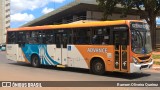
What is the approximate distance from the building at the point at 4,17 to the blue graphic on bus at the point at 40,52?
4423 inches

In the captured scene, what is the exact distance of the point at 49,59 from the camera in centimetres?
2023

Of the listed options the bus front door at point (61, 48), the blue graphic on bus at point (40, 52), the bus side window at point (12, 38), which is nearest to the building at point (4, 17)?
the bus side window at point (12, 38)

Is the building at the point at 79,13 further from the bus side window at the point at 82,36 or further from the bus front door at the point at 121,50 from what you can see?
the bus front door at the point at 121,50

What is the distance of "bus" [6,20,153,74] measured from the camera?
15508mm

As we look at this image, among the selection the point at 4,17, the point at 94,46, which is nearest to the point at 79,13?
the point at 94,46

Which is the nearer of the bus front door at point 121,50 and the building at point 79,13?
the bus front door at point 121,50

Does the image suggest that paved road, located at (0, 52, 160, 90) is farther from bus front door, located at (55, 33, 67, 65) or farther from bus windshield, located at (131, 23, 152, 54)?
bus windshield, located at (131, 23, 152, 54)

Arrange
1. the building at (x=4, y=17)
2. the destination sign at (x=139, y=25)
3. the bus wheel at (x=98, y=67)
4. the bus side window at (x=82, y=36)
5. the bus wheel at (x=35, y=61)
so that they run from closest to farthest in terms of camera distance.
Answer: the destination sign at (x=139, y=25)
the bus wheel at (x=98, y=67)
the bus side window at (x=82, y=36)
the bus wheel at (x=35, y=61)
the building at (x=4, y=17)

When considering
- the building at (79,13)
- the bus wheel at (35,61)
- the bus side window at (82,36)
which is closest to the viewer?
the bus side window at (82,36)

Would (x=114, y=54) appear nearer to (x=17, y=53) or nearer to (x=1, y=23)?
(x=17, y=53)

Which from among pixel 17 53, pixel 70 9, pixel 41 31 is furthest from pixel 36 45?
pixel 70 9

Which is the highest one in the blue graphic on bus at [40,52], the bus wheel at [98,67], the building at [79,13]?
the building at [79,13]

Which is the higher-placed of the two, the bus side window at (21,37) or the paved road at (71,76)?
the bus side window at (21,37)

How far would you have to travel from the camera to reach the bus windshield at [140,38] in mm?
15539
